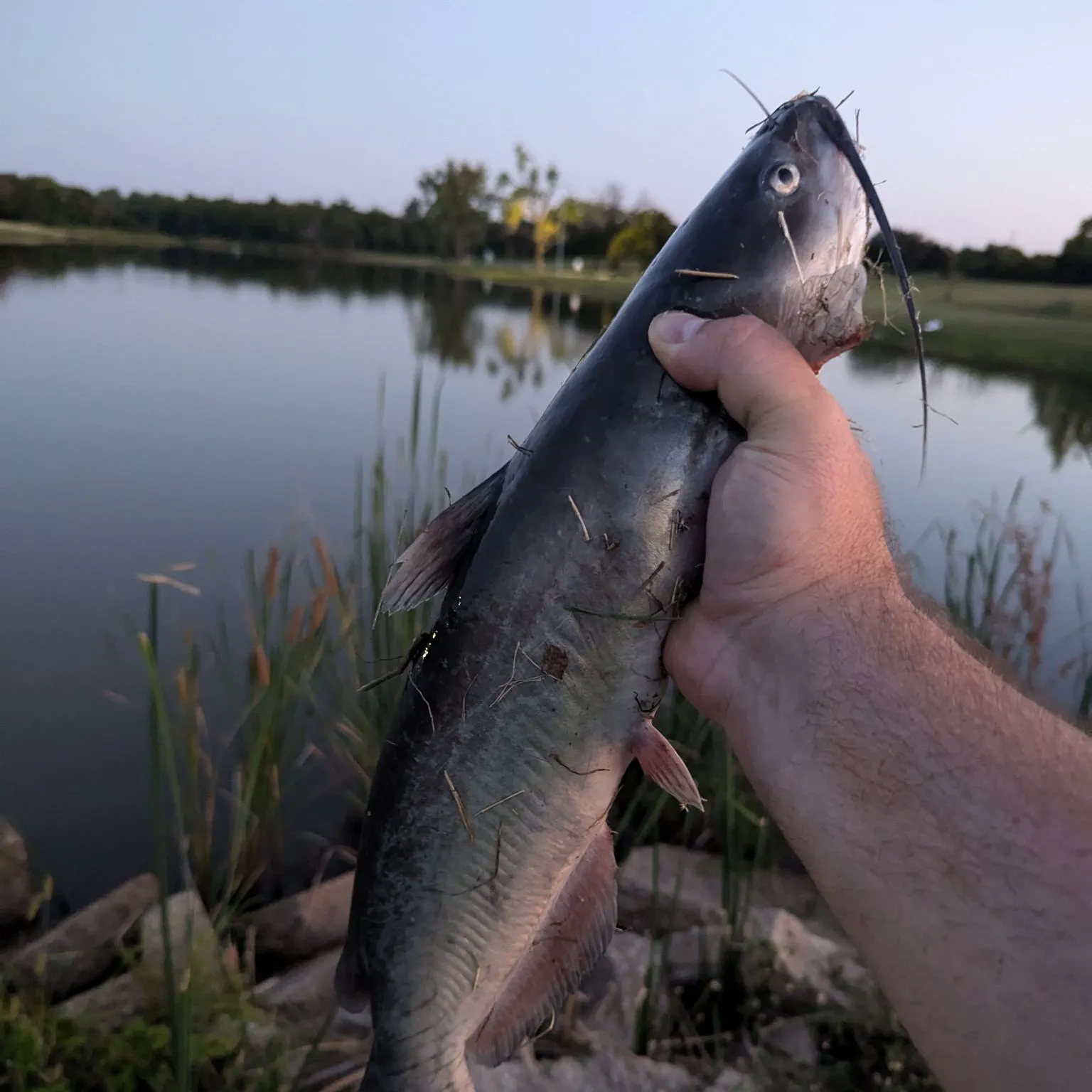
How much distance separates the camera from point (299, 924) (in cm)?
378

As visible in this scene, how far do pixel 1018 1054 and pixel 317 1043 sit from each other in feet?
6.19

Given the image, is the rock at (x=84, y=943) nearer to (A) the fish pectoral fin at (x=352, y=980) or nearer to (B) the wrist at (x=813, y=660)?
(A) the fish pectoral fin at (x=352, y=980)

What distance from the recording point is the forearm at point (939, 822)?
4.37ft

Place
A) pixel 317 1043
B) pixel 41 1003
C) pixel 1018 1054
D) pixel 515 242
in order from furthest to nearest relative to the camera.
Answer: pixel 515 242 < pixel 41 1003 < pixel 317 1043 < pixel 1018 1054

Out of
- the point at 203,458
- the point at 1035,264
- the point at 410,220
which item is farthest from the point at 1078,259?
the point at 410,220

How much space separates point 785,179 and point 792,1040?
108 inches

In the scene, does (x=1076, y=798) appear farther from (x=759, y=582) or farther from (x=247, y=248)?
(x=247, y=248)

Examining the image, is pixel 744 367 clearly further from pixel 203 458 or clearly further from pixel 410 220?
pixel 410 220

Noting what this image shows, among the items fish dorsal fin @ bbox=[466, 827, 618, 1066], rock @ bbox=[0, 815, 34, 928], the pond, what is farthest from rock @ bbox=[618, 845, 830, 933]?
rock @ bbox=[0, 815, 34, 928]

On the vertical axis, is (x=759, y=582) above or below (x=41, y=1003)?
above

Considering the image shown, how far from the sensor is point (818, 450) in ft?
6.27

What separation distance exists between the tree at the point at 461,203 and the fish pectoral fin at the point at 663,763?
81275 mm

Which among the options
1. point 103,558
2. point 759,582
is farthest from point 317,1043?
point 103,558

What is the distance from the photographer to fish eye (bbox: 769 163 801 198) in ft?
6.32
